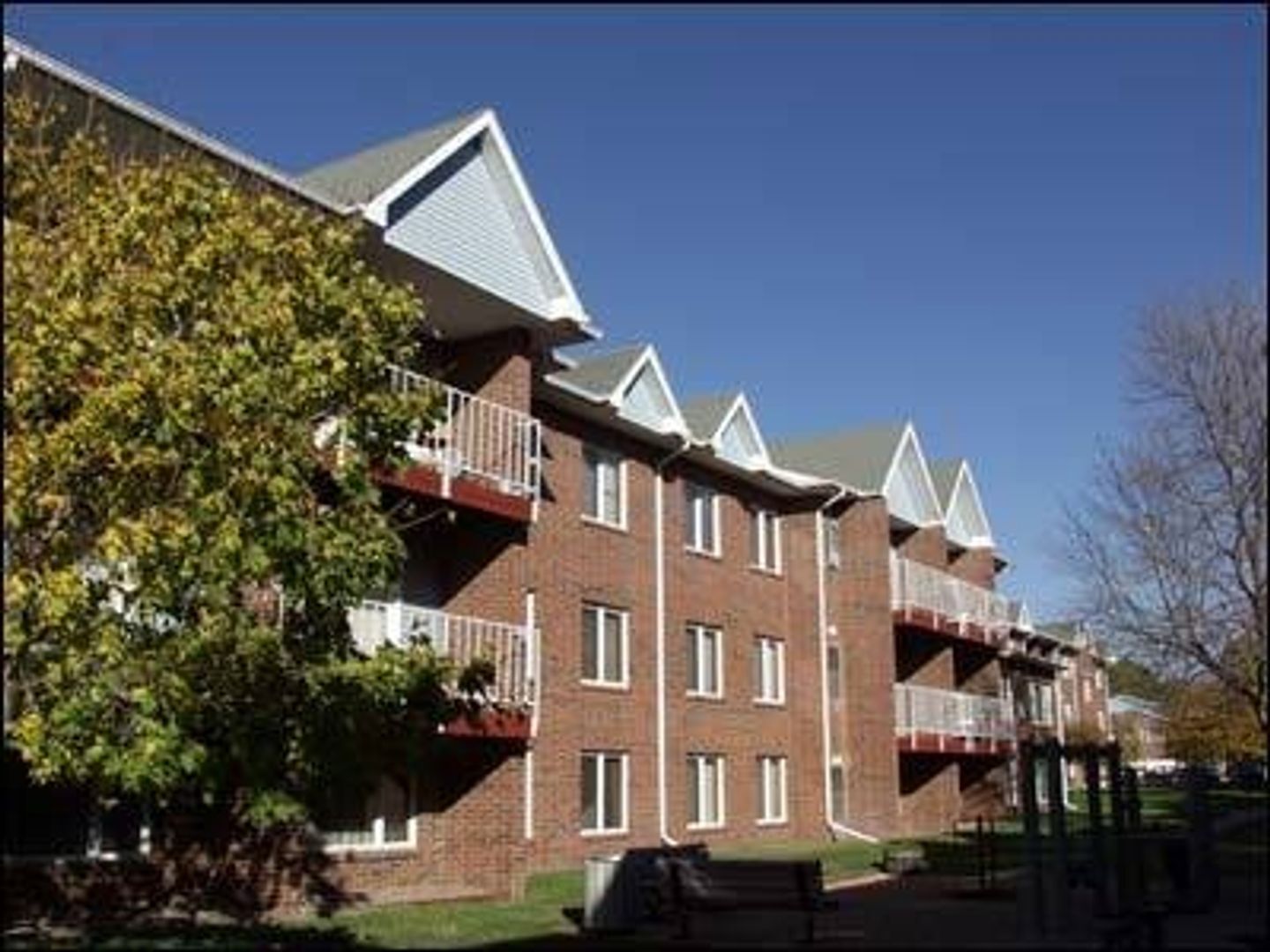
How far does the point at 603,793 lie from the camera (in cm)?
2852

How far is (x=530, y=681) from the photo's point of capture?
2366 centimetres

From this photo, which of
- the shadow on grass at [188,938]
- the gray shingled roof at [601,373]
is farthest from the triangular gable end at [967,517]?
the shadow on grass at [188,938]

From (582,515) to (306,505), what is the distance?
47.9 feet

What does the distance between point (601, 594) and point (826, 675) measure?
10420mm

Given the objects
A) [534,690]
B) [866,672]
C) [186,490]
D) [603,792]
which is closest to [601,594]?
[603,792]

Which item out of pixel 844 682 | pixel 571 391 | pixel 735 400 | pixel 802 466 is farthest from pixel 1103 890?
pixel 802 466

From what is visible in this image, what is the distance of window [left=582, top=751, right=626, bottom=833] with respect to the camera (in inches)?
1102

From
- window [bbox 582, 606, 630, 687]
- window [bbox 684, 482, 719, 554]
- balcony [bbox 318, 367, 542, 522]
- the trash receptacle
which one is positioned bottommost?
the trash receptacle

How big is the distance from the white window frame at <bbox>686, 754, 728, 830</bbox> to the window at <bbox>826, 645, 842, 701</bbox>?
6.02 metres

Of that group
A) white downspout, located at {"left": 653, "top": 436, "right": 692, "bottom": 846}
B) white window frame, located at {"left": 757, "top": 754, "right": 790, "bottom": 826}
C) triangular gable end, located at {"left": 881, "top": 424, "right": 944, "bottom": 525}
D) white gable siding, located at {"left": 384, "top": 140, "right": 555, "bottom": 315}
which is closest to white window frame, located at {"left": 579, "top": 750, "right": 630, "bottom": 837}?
white downspout, located at {"left": 653, "top": 436, "right": 692, "bottom": 846}

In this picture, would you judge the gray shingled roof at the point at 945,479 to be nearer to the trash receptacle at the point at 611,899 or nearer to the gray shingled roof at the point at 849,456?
the gray shingled roof at the point at 849,456

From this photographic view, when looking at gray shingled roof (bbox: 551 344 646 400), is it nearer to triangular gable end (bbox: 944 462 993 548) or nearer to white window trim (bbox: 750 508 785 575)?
white window trim (bbox: 750 508 785 575)

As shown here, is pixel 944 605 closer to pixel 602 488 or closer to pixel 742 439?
pixel 742 439

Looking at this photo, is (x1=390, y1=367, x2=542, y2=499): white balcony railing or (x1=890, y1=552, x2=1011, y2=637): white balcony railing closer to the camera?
(x1=390, y1=367, x2=542, y2=499): white balcony railing
